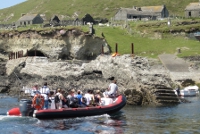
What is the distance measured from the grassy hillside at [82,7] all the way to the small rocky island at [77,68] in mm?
59076

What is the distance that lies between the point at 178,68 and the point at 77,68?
1621 cm

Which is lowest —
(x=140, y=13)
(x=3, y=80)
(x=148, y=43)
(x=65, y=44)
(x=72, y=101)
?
(x=72, y=101)

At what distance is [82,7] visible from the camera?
512 ft

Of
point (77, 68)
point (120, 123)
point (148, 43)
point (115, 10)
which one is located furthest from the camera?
point (115, 10)

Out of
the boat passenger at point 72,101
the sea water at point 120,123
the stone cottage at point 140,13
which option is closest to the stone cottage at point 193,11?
the stone cottage at point 140,13

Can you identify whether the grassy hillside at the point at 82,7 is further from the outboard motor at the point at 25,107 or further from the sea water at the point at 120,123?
the outboard motor at the point at 25,107

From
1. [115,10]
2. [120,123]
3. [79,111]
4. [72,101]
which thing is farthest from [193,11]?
[120,123]

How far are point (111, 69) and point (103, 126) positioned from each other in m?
16.2

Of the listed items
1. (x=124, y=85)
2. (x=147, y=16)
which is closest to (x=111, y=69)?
(x=124, y=85)

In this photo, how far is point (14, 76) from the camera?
6675 cm

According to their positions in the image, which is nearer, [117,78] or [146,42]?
[117,78]

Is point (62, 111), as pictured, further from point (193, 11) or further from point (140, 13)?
point (193, 11)

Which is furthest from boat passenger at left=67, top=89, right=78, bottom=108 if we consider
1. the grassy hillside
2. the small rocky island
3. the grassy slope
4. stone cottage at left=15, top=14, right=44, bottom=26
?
the grassy hillside

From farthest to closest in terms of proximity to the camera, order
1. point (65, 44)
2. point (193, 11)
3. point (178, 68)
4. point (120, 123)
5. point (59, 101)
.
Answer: point (193, 11), point (65, 44), point (178, 68), point (59, 101), point (120, 123)
